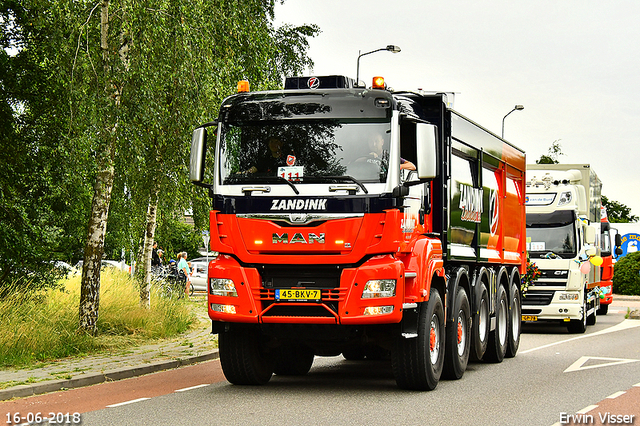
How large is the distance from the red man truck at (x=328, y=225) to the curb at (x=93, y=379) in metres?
1.64

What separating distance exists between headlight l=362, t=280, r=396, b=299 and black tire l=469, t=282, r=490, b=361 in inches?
Result: 136

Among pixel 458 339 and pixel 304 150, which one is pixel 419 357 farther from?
pixel 304 150

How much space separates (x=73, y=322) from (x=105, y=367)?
2584mm

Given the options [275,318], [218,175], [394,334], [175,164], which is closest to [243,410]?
[275,318]

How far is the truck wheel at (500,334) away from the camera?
1434cm

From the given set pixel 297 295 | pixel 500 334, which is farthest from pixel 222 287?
pixel 500 334

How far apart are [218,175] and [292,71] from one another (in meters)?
18.0

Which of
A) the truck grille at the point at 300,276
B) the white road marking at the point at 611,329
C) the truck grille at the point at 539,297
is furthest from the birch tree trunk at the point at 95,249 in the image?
the truck grille at the point at 539,297

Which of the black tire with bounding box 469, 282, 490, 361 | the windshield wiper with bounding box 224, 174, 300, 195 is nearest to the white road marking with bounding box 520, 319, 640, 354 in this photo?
the black tire with bounding box 469, 282, 490, 361

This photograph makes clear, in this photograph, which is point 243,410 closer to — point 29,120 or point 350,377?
point 350,377

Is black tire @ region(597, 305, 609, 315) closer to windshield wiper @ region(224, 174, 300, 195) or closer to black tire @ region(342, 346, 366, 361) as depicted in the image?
black tire @ region(342, 346, 366, 361)

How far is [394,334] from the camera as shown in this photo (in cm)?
1020

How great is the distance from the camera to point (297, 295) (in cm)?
1002

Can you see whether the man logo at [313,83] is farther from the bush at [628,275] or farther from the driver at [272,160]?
the bush at [628,275]
